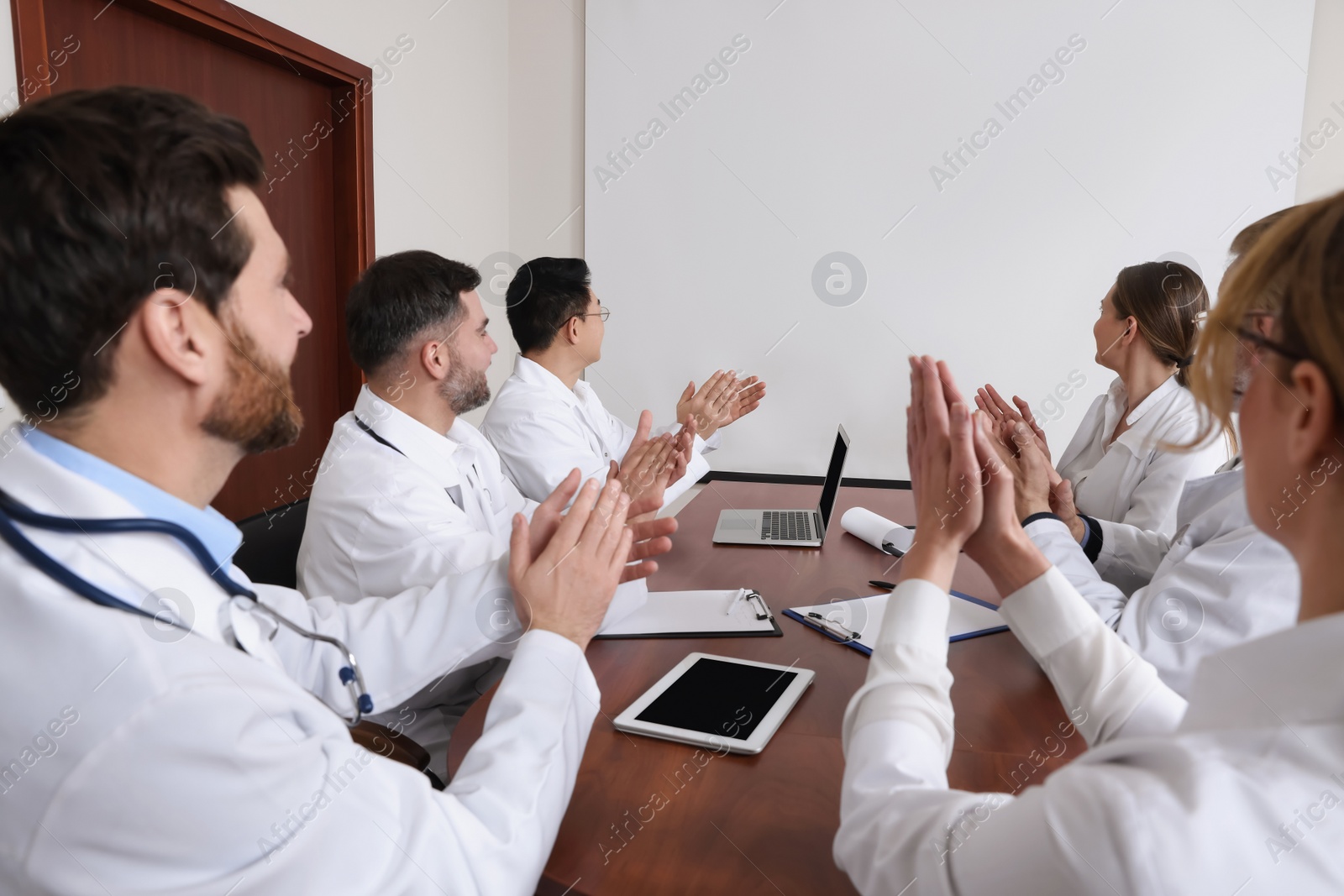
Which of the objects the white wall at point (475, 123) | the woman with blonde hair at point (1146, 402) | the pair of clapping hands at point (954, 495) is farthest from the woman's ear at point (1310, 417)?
the white wall at point (475, 123)

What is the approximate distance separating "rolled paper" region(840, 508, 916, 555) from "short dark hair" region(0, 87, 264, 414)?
61.1 inches

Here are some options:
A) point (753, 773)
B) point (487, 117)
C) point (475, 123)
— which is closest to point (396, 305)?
→ point (753, 773)

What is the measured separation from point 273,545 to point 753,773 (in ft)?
3.85

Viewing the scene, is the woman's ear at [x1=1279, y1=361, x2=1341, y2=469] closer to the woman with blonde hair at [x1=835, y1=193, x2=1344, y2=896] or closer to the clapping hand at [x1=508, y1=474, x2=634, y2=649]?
the woman with blonde hair at [x1=835, y1=193, x2=1344, y2=896]

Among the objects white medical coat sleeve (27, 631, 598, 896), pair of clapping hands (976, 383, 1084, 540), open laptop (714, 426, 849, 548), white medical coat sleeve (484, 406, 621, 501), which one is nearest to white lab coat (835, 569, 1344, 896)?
white medical coat sleeve (27, 631, 598, 896)

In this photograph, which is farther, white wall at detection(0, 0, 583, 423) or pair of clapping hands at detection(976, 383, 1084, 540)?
white wall at detection(0, 0, 583, 423)

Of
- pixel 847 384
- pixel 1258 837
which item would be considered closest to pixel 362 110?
pixel 847 384

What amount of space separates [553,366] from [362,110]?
137cm

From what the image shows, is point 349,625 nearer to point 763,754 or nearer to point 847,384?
point 763,754

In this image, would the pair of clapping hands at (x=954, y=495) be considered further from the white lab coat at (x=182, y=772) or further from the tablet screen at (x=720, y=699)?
the white lab coat at (x=182, y=772)

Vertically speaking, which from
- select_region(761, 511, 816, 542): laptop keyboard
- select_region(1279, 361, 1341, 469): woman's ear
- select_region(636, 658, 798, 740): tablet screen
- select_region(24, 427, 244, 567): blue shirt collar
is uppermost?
select_region(1279, 361, 1341, 469): woman's ear

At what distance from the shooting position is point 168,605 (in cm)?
71

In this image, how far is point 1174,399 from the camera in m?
2.31

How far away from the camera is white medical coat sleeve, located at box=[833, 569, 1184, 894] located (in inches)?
23.7
